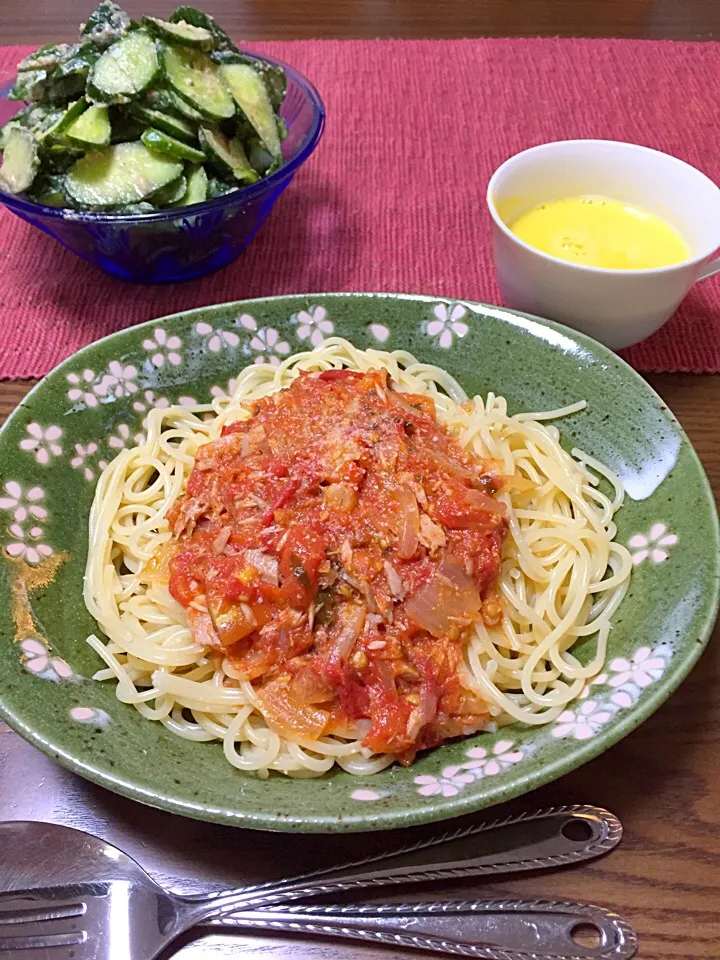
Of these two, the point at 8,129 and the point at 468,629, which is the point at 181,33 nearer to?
the point at 8,129

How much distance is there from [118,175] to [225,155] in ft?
1.43

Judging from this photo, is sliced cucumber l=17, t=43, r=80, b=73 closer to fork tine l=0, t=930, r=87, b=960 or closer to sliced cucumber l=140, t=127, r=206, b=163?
sliced cucumber l=140, t=127, r=206, b=163

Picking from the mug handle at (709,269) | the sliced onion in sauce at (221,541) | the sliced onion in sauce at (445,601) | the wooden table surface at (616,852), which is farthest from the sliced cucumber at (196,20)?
the wooden table surface at (616,852)

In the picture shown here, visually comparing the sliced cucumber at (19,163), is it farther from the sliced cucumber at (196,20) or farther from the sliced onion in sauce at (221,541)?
the sliced onion in sauce at (221,541)

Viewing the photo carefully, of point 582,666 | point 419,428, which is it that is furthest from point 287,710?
point 419,428

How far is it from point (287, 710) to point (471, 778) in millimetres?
524

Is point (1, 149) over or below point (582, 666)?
over

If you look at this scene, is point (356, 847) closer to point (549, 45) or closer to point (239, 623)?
point (239, 623)

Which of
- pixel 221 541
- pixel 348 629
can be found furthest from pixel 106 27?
pixel 348 629

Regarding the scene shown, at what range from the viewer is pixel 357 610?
2.05m

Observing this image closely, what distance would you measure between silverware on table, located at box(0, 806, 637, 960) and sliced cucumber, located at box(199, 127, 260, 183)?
247 cm

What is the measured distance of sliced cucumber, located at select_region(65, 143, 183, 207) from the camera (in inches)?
115

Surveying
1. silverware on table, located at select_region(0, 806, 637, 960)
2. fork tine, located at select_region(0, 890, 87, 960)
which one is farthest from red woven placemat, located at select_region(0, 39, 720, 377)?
fork tine, located at select_region(0, 890, 87, 960)

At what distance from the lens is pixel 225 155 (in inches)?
120
